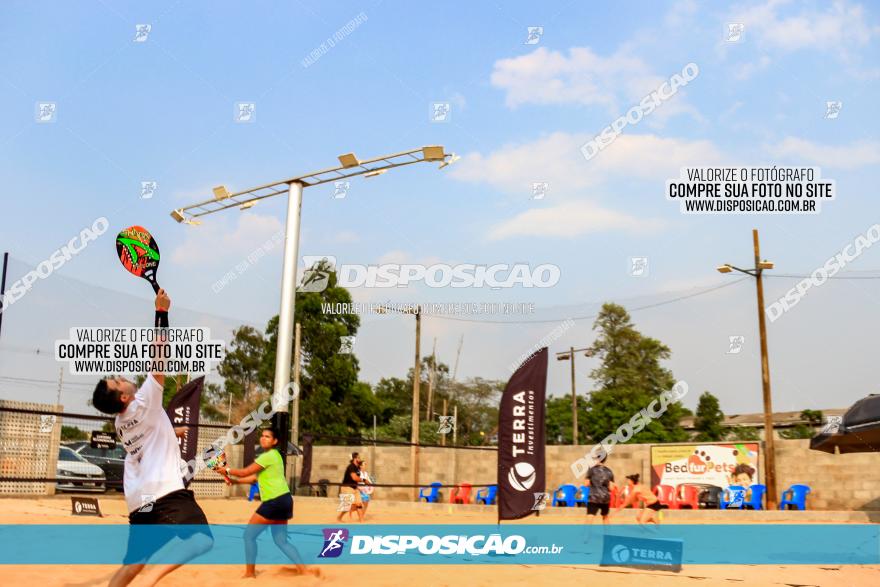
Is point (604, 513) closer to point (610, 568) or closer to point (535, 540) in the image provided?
point (535, 540)

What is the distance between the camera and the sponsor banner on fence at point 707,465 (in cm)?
2466

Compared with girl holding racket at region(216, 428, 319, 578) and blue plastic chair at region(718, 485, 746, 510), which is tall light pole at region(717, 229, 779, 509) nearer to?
blue plastic chair at region(718, 485, 746, 510)

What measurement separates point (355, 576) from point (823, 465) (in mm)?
19853

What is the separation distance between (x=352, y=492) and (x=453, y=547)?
21.7 ft

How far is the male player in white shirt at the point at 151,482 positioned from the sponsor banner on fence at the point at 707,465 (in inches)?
875

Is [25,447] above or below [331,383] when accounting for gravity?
below

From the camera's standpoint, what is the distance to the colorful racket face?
5887 mm

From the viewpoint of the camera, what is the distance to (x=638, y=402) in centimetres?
5303

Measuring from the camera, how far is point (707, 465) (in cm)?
2500

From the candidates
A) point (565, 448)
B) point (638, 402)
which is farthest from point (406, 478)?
point (638, 402)

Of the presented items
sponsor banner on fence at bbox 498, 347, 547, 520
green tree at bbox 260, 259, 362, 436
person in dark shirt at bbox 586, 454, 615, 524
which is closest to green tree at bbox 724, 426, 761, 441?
green tree at bbox 260, 259, 362, 436

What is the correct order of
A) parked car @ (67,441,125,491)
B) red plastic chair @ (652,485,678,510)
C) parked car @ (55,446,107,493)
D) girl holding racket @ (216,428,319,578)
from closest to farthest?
girl holding racket @ (216,428,319,578) < parked car @ (55,446,107,493) < parked car @ (67,441,125,491) < red plastic chair @ (652,485,678,510)

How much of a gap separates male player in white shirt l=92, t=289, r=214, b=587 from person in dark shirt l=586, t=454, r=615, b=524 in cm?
966

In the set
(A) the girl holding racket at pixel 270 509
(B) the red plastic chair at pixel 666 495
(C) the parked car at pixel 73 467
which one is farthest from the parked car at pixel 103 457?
(B) the red plastic chair at pixel 666 495
